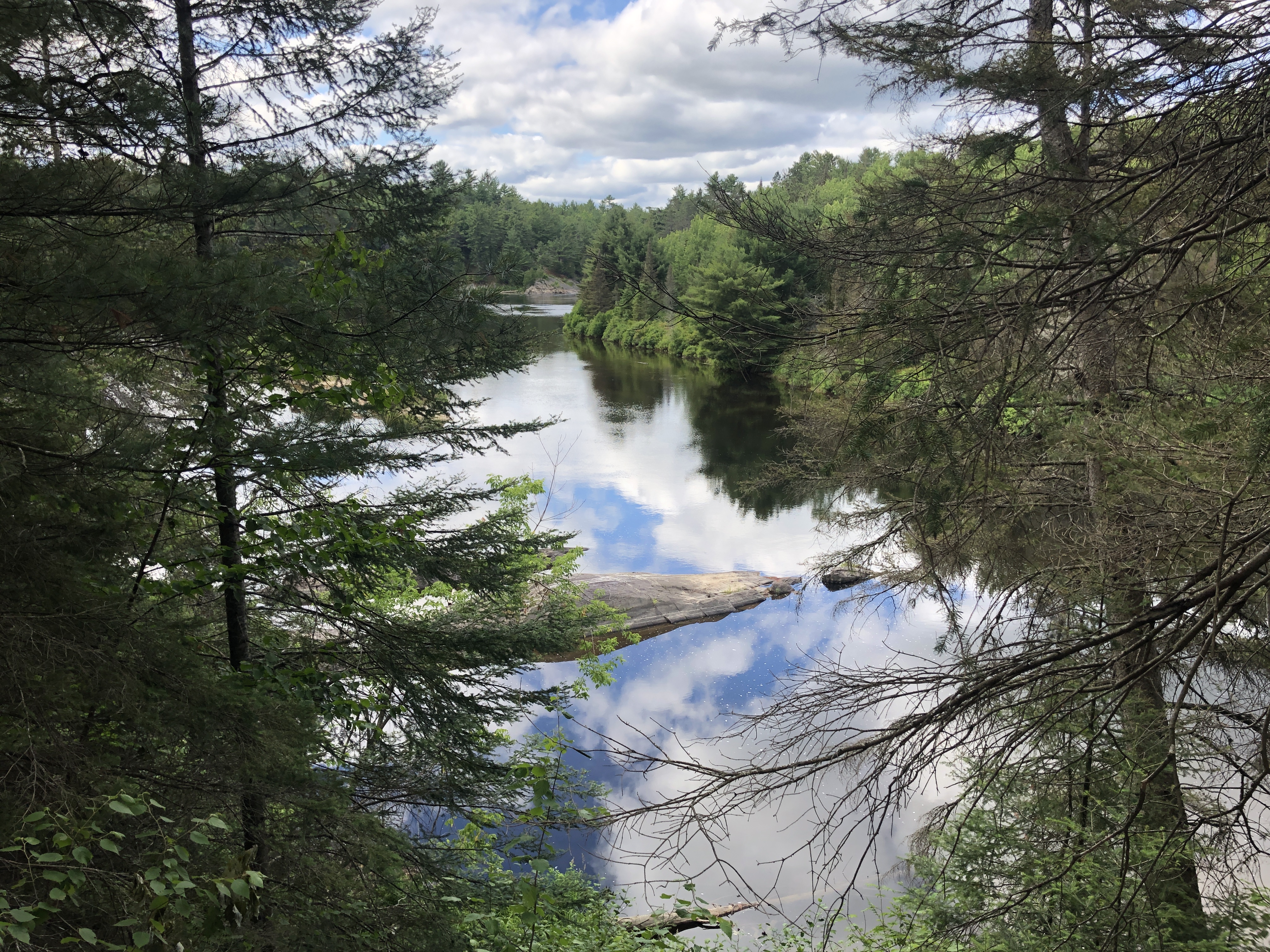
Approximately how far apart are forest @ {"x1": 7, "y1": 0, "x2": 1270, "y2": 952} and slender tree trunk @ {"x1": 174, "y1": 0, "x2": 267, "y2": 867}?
30 millimetres

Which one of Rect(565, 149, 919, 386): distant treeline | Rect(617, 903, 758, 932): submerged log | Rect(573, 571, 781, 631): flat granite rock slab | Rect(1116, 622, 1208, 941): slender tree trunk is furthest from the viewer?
Rect(573, 571, 781, 631): flat granite rock slab

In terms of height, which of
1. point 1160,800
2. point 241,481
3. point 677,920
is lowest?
point 677,920

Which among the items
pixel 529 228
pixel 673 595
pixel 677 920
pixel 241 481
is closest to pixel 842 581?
pixel 673 595

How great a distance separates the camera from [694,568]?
747 inches

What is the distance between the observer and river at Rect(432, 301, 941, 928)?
9688 millimetres

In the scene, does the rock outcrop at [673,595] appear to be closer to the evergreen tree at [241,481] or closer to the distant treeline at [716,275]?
the distant treeline at [716,275]

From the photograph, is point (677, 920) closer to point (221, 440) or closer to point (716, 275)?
point (221, 440)

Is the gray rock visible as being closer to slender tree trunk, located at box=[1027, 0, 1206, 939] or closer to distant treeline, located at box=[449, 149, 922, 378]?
distant treeline, located at box=[449, 149, 922, 378]

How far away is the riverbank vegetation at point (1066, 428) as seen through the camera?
2457 millimetres

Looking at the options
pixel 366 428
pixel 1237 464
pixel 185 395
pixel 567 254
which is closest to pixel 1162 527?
pixel 1237 464

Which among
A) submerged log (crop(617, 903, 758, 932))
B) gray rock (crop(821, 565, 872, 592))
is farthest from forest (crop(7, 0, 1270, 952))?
gray rock (crop(821, 565, 872, 592))

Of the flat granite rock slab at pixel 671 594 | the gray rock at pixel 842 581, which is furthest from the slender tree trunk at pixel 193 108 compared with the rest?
the gray rock at pixel 842 581

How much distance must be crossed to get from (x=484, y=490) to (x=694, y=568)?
11.9 m

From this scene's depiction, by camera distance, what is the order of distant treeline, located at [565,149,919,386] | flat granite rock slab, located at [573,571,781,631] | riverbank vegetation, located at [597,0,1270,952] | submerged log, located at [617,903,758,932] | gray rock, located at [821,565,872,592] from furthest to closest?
1. gray rock, located at [821,565,872,592]
2. flat granite rock slab, located at [573,571,781,631]
3. submerged log, located at [617,903,758,932]
4. distant treeline, located at [565,149,919,386]
5. riverbank vegetation, located at [597,0,1270,952]
